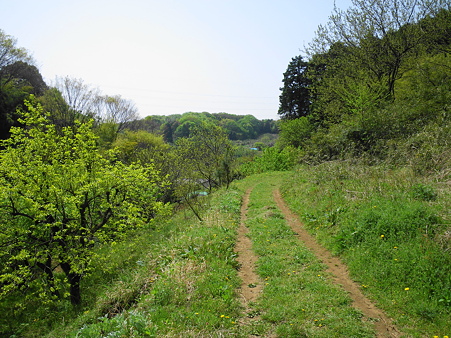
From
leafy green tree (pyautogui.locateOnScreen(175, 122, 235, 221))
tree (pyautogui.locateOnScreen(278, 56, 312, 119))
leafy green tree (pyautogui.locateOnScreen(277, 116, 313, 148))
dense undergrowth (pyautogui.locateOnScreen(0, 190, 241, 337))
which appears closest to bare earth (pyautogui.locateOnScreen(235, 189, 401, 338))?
dense undergrowth (pyautogui.locateOnScreen(0, 190, 241, 337))

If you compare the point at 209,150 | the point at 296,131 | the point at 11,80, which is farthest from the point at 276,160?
the point at 11,80

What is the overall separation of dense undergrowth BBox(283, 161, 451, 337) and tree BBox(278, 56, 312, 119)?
108 ft

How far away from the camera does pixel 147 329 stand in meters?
4.65

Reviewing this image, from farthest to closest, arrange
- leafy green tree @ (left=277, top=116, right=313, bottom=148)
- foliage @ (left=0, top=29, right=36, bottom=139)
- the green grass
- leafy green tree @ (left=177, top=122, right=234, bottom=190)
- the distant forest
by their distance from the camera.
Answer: the distant forest → leafy green tree @ (left=277, top=116, right=313, bottom=148) → foliage @ (left=0, top=29, right=36, bottom=139) → leafy green tree @ (left=177, top=122, right=234, bottom=190) → the green grass

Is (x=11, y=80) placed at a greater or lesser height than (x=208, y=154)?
greater

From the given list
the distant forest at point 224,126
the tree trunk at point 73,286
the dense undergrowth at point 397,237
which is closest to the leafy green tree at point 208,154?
the tree trunk at point 73,286

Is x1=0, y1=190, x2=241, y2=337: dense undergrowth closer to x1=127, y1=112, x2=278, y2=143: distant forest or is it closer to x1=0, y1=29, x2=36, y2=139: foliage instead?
x1=0, y1=29, x2=36, y2=139: foliage

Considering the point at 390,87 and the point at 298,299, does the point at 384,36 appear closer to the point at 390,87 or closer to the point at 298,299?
the point at 390,87

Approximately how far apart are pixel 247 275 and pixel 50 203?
323 inches

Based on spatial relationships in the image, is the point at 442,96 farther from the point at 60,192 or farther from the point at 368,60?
the point at 60,192

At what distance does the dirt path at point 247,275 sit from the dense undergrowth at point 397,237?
2.38 metres

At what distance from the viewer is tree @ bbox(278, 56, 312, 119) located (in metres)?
41.0

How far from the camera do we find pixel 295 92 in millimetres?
42281

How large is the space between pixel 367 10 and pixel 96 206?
2291 cm
